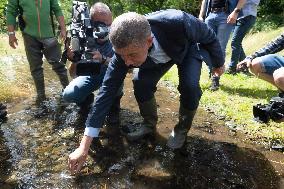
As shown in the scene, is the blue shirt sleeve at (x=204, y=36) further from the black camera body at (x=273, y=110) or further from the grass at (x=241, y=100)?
the grass at (x=241, y=100)

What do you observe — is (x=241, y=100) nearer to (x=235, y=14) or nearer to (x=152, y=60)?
(x=235, y=14)

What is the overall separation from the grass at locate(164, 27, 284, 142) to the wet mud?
8.5 inches

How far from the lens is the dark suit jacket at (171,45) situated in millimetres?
3252

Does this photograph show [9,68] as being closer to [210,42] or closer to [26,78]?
[26,78]

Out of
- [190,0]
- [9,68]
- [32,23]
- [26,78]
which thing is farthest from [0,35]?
[190,0]

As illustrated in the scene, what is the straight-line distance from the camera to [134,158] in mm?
3924

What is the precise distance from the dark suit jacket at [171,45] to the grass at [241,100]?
113 cm

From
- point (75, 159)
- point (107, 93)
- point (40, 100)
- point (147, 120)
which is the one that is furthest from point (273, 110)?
point (40, 100)

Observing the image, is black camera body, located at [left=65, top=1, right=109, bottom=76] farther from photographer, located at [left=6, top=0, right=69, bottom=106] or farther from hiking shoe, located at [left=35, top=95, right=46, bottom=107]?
hiking shoe, located at [left=35, top=95, right=46, bottom=107]

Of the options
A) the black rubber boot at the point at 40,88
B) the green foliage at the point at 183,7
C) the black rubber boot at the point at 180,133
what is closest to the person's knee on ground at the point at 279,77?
the black rubber boot at the point at 180,133

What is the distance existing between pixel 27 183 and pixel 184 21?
2.08 metres

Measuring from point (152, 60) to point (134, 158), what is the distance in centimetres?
103

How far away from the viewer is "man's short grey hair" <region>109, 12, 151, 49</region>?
2875mm

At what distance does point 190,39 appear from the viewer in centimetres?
366
